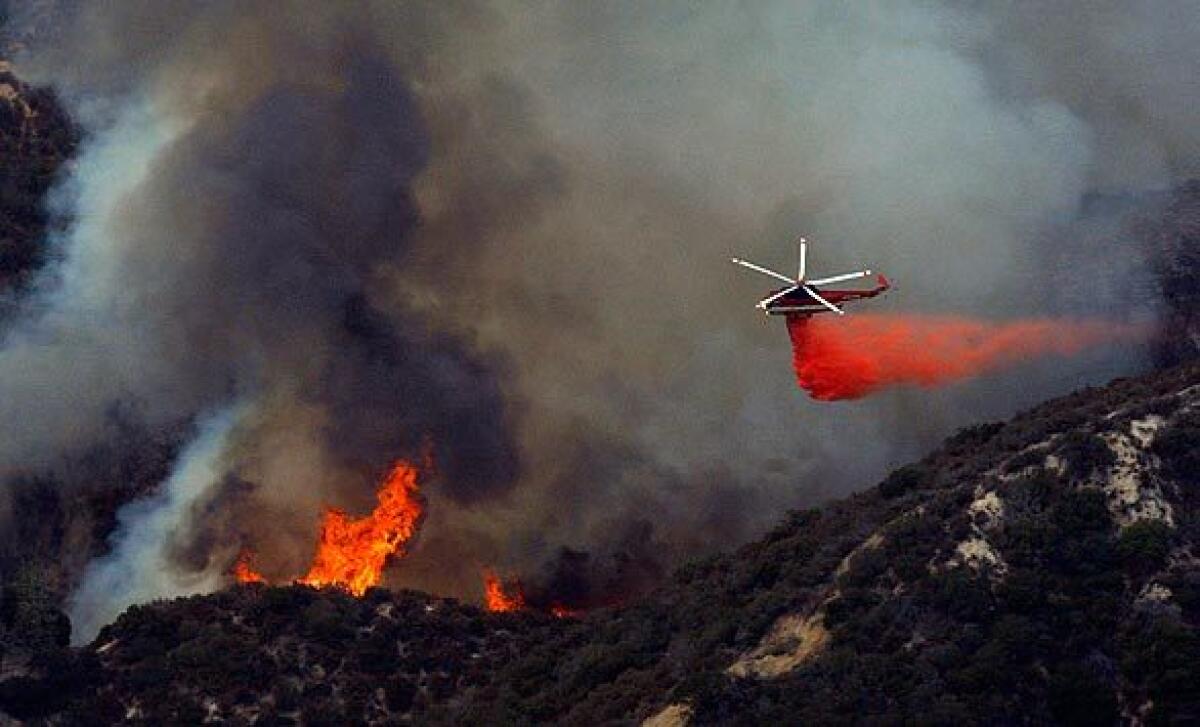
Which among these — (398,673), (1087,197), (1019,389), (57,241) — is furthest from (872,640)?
(57,241)

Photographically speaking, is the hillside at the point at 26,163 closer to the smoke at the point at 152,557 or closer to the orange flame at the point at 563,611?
the smoke at the point at 152,557

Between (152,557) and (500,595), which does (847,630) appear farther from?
(152,557)

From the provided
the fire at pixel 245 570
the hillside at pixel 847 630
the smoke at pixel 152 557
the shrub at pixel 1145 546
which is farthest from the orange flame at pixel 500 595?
the shrub at pixel 1145 546

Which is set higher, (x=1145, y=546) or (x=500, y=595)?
(x=500, y=595)

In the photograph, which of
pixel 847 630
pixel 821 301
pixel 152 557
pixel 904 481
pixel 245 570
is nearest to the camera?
pixel 847 630

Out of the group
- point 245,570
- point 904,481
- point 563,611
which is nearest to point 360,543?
point 245,570

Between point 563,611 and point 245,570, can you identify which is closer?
point 245,570
